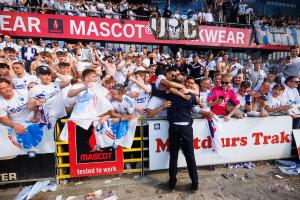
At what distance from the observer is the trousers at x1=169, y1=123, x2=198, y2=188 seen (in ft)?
13.4

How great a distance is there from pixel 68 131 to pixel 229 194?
9.81 feet

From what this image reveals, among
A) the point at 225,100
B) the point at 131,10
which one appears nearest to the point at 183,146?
the point at 225,100

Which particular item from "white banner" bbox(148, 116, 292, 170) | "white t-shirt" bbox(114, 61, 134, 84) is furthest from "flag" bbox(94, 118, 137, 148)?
"white t-shirt" bbox(114, 61, 134, 84)

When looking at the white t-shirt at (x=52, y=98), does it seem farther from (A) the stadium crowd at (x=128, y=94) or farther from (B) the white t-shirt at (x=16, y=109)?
(B) the white t-shirt at (x=16, y=109)

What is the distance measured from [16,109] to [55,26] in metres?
9.10

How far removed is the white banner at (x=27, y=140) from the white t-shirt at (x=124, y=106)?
1.18m

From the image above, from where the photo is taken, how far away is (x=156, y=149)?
4629 millimetres

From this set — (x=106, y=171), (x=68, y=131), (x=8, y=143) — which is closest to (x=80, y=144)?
(x=68, y=131)

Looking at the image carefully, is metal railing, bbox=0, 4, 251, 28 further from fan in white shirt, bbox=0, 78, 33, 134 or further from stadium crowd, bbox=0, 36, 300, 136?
fan in white shirt, bbox=0, 78, 33, 134

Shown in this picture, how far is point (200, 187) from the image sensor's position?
429cm

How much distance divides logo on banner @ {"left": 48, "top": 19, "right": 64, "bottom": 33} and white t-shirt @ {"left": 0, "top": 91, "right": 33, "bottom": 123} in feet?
28.9

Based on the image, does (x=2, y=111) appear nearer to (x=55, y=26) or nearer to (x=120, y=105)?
(x=120, y=105)

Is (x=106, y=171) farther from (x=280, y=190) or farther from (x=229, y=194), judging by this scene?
(x=280, y=190)

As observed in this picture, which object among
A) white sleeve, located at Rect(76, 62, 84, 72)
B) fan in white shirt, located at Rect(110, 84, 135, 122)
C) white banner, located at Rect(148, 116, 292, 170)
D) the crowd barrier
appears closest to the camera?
the crowd barrier
